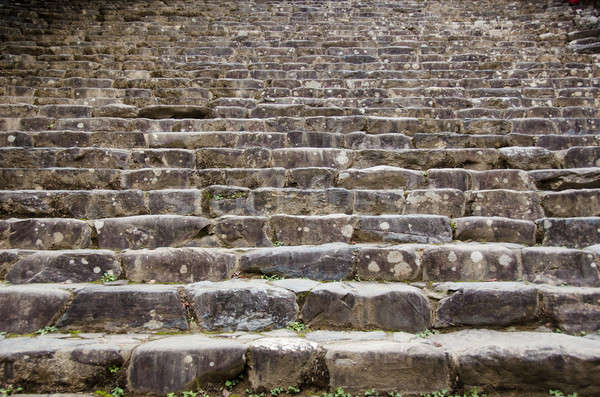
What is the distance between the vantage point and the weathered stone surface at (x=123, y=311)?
2.34 metres

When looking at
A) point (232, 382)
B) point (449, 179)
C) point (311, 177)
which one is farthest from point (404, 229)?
point (232, 382)

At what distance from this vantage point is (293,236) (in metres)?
2.94

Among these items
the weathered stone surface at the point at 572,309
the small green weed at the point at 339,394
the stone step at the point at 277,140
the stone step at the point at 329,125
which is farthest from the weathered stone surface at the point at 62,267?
the weathered stone surface at the point at 572,309

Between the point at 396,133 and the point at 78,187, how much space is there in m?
3.33

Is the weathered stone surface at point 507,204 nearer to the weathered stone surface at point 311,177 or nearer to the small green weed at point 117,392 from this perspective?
the weathered stone surface at point 311,177

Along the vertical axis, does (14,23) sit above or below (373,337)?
above

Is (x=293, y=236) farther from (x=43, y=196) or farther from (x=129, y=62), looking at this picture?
(x=129, y=62)

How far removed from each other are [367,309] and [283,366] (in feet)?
2.09

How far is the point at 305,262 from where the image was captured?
268 centimetres

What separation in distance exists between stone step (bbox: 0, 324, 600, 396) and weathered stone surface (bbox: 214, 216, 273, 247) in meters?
0.93

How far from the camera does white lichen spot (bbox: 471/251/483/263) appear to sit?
104 inches

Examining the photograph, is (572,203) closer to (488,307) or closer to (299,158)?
(488,307)

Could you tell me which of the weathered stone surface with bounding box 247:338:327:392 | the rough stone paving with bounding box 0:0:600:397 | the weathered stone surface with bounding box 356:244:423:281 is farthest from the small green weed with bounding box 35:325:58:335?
the weathered stone surface with bounding box 356:244:423:281

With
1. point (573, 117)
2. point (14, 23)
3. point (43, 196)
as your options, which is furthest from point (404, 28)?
point (14, 23)
